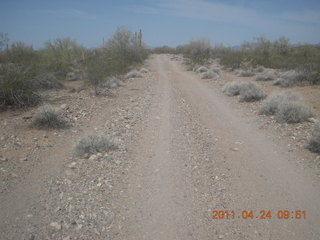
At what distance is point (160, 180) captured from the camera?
13.2 ft

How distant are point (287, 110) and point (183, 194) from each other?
5204 millimetres

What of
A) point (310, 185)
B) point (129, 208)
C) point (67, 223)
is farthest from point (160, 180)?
point (310, 185)

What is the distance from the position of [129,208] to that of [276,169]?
3071 millimetres

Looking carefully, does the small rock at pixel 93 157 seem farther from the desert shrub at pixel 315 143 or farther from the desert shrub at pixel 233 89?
the desert shrub at pixel 233 89

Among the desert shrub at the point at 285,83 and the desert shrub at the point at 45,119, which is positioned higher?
the desert shrub at the point at 285,83

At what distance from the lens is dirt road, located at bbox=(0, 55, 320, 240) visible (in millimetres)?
2902

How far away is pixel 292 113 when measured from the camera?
6781 mm

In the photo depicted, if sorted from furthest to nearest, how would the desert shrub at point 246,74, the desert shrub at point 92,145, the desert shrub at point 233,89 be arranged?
the desert shrub at point 246,74, the desert shrub at point 233,89, the desert shrub at point 92,145

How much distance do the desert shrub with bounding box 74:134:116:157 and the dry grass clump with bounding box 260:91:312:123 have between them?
5.35 meters

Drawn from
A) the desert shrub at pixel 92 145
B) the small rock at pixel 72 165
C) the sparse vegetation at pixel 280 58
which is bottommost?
the small rock at pixel 72 165

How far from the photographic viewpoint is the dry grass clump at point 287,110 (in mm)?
6753

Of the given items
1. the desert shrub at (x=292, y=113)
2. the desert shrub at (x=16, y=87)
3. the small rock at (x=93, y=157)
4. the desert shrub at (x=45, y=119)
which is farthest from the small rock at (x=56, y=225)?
the desert shrub at (x=16, y=87)
